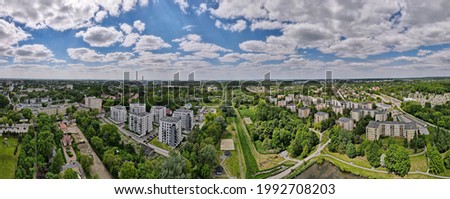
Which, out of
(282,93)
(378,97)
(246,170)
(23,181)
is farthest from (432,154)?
(23,181)

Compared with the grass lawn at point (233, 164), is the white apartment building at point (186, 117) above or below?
above

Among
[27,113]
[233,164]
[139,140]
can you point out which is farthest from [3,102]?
[233,164]

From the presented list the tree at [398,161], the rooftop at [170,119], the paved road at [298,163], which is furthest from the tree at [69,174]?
the tree at [398,161]

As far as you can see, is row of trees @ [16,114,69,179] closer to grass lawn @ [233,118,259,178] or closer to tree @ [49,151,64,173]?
tree @ [49,151,64,173]

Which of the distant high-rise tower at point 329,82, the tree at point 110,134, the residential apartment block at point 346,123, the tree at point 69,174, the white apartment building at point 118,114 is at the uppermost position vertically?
the distant high-rise tower at point 329,82

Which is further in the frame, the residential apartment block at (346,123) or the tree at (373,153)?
the residential apartment block at (346,123)

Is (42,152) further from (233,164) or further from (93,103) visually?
(233,164)

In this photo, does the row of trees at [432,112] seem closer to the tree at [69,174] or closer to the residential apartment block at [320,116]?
the residential apartment block at [320,116]

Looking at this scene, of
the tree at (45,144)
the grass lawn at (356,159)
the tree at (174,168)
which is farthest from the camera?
the grass lawn at (356,159)
